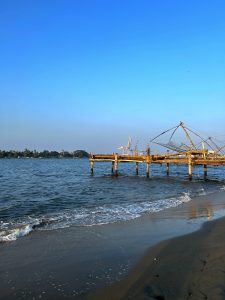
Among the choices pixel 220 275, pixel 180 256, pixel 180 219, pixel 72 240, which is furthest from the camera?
pixel 180 219

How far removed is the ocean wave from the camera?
12.1m

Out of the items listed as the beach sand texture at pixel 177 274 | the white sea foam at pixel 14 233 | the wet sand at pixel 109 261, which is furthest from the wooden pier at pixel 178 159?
the beach sand texture at pixel 177 274

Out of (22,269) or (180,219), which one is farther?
(180,219)

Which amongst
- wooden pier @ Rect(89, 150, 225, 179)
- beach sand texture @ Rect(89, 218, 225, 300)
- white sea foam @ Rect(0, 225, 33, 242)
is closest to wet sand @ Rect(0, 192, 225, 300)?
beach sand texture @ Rect(89, 218, 225, 300)

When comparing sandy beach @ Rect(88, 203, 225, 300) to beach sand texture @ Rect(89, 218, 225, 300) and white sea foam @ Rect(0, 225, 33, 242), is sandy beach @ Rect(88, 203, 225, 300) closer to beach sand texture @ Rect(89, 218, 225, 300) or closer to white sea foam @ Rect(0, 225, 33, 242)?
beach sand texture @ Rect(89, 218, 225, 300)

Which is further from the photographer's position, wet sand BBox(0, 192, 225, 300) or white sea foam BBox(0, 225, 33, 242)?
white sea foam BBox(0, 225, 33, 242)

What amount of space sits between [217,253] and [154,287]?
2.57m

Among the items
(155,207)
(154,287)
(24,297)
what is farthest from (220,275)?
(155,207)

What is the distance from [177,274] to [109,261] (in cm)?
178

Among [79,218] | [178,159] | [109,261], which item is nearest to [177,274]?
[109,261]

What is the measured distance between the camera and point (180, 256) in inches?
336

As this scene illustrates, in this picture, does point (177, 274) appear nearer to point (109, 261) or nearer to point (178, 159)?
point (109, 261)

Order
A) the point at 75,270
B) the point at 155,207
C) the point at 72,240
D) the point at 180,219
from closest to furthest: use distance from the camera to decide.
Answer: the point at 75,270 → the point at 72,240 → the point at 180,219 → the point at 155,207

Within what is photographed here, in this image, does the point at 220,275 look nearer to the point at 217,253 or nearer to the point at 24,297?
the point at 217,253
